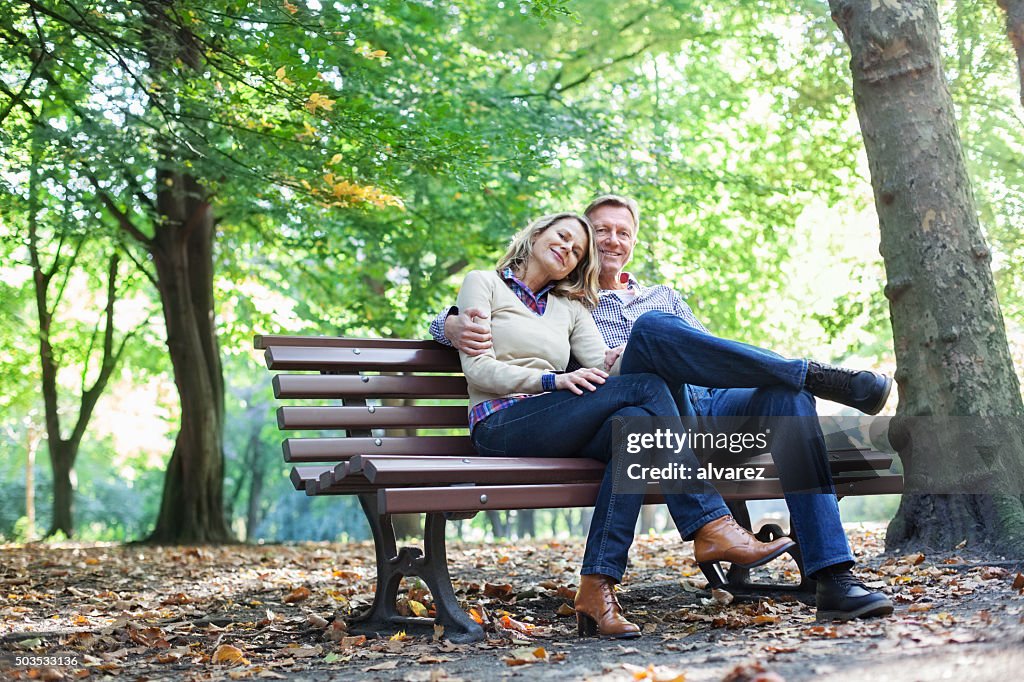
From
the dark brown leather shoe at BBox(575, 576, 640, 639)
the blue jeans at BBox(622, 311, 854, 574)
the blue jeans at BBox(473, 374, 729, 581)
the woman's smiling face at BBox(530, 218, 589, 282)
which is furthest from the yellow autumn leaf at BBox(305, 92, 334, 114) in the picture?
the dark brown leather shoe at BBox(575, 576, 640, 639)

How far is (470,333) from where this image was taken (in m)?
4.16

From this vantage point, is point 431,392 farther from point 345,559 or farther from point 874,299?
point 874,299

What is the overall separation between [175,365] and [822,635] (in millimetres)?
8592

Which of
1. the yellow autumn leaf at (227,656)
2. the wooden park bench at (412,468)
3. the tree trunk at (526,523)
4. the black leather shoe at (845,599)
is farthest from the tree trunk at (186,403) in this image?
the tree trunk at (526,523)

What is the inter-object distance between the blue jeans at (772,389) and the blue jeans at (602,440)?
12 cm

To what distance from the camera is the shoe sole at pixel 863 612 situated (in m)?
3.35

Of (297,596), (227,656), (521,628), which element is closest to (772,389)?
(521,628)

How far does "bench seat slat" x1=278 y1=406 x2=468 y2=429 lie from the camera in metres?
4.09

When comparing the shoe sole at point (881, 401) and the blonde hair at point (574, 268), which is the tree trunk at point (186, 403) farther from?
the shoe sole at point (881, 401)

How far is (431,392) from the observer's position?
454 centimetres

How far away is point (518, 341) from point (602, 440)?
2.14 ft

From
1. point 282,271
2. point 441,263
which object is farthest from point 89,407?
point 441,263

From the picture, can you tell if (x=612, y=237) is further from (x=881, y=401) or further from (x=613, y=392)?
(x=881, y=401)

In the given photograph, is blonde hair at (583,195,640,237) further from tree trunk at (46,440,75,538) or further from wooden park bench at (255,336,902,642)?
tree trunk at (46,440,75,538)
